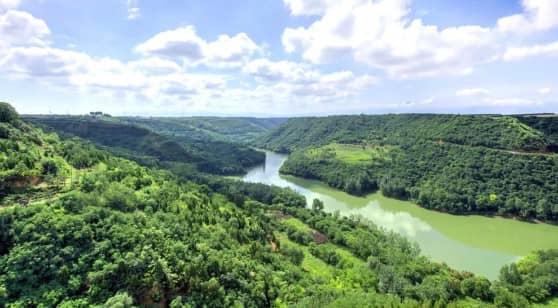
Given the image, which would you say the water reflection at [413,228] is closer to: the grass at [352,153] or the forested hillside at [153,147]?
the grass at [352,153]

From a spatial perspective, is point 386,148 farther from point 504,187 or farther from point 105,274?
point 105,274

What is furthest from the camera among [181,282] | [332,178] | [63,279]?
[332,178]

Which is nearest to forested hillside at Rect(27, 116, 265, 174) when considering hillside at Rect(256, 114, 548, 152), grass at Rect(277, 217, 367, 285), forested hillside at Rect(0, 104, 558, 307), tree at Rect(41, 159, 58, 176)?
hillside at Rect(256, 114, 548, 152)

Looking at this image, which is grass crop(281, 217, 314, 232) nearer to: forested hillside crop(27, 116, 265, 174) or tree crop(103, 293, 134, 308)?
tree crop(103, 293, 134, 308)

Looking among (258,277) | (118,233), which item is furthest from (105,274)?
(258,277)

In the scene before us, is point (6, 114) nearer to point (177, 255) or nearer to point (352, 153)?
point (177, 255)

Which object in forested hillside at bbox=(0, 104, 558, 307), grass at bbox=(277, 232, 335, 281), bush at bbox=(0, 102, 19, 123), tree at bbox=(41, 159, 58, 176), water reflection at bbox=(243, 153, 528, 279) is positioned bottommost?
water reflection at bbox=(243, 153, 528, 279)

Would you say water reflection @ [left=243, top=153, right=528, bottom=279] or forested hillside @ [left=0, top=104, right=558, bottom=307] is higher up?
forested hillside @ [left=0, top=104, right=558, bottom=307]
